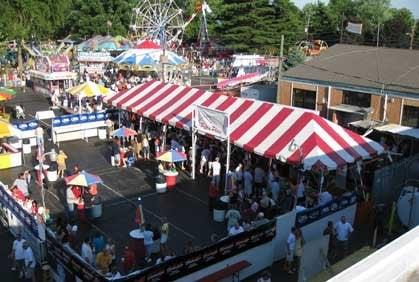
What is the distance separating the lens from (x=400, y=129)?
69.0 ft

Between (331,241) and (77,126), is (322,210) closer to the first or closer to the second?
(331,241)

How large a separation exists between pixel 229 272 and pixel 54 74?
89.9 ft

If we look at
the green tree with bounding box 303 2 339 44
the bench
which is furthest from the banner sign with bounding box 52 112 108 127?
the green tree with bounding box 303 2 339 44

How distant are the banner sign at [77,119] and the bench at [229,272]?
49.1 ft

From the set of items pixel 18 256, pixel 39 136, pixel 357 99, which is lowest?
pixel 18 256

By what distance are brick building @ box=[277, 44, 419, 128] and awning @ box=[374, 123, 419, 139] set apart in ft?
2.05

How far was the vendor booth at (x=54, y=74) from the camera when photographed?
3547 centimetres

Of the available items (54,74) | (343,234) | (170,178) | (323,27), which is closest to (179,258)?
(343,234)

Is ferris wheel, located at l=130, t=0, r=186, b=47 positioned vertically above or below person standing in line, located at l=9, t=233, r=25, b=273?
above

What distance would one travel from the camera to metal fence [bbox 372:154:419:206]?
1733 centimetres

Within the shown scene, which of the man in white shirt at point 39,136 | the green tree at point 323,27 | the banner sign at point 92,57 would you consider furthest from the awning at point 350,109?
the green tree at point 323,27

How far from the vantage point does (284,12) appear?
58.3 metres

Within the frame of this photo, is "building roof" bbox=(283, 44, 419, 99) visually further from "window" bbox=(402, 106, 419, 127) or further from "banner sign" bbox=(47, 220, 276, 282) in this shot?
"banner sign" bbox=(47, 220, 276, 282)

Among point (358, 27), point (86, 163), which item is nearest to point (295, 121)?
point (86, 163)
